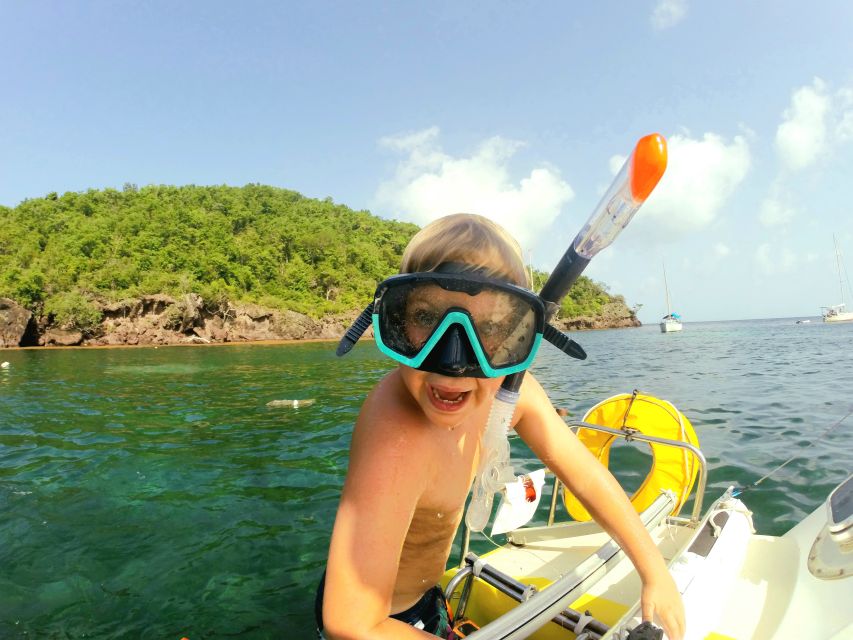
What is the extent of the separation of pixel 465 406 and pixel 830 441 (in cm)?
776

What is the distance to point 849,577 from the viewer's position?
1.47 m

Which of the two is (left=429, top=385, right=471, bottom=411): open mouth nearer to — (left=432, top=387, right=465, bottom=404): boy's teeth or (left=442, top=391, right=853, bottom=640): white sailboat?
(left=432, top=387, right=465, bottom=404): boy's teeth

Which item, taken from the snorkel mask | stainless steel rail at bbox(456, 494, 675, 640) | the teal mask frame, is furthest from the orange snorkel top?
stainless steel rail at bbox(456, 494, 675, 640)

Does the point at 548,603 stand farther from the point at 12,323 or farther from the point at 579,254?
the point at 12,323

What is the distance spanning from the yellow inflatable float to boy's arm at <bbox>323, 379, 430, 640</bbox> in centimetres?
226

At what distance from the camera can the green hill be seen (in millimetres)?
40134

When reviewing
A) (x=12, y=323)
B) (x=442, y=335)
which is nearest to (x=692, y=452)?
(x=442, y=335)

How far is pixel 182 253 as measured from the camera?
51844 millimetres

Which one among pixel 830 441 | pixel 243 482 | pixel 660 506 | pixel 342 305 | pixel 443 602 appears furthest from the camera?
pixel 342 305

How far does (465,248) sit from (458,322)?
20 cm

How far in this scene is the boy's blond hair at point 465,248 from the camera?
1.21 meters

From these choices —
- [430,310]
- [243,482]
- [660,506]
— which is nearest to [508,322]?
[430,310]

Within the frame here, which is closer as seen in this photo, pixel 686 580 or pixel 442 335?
pixel 442 335

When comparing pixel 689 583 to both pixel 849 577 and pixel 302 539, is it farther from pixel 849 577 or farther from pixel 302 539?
pixel 302 539
